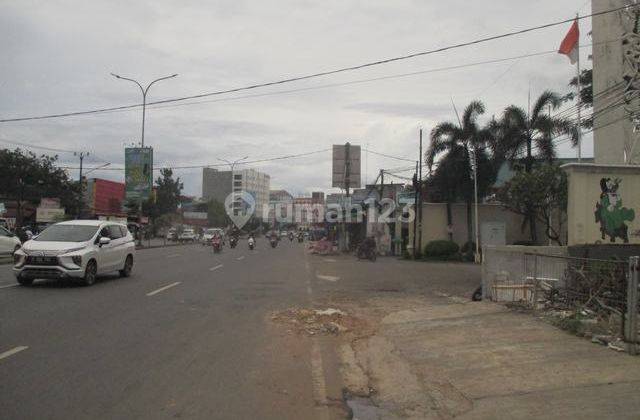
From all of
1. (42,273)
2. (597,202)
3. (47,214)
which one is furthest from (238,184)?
(597,202)

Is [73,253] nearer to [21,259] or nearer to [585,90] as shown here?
[21,259]

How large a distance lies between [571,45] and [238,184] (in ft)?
264

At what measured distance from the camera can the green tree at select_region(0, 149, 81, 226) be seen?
45.7 metres

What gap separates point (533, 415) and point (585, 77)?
32.7 meters

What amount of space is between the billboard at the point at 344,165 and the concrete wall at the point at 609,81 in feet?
78.9

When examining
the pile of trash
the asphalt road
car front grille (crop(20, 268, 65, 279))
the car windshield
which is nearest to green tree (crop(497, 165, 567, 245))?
the asphalt road

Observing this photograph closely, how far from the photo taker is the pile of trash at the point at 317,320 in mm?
9734

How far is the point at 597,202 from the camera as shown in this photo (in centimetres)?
1468

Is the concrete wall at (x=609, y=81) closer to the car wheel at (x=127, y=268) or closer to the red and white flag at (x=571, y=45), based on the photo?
the red and white flag at (x=571, y=45)

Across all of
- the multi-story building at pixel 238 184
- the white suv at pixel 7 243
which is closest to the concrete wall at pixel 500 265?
the white suv at pixel 7 243

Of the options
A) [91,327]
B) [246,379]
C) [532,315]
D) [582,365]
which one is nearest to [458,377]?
[582,365]

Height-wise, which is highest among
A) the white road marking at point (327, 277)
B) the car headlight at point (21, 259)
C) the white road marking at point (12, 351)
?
the car headlight at point (21, 259)

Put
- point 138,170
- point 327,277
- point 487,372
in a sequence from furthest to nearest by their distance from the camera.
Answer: point 138,170 → point 327,277 → point 487,372

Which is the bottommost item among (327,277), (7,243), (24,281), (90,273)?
(327,277)
